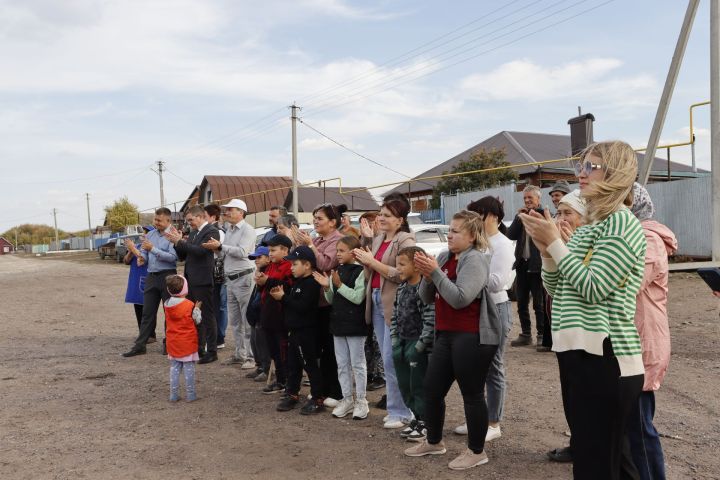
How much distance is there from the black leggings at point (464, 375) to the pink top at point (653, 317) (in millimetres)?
1121

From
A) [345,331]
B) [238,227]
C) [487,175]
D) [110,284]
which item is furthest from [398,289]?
[487,175]

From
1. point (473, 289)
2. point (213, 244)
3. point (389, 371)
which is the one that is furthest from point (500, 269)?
point (213, 244)

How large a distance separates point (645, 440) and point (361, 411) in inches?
102

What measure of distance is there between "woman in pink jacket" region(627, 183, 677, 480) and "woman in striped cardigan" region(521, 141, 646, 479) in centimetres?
31

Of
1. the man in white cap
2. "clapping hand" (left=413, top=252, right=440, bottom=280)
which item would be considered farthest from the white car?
"clapping hand" (left=413, top=252, right=440, bottom=280)

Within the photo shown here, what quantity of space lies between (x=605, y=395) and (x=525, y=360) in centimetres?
465

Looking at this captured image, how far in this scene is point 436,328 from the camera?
3924 mm

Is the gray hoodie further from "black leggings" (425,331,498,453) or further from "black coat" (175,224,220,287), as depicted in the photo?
"black coat" (175,224,220,287)

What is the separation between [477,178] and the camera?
97.3ft

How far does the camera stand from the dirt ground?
4000 mm

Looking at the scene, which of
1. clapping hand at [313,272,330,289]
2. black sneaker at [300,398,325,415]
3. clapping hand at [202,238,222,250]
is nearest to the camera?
clapping hand at [313,272,330,289]

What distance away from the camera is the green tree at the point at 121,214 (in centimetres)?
6412

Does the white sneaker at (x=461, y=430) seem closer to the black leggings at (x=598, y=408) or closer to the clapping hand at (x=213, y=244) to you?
the black leggings at (x=598, y=408)

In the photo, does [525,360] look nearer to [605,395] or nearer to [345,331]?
[345,331]
